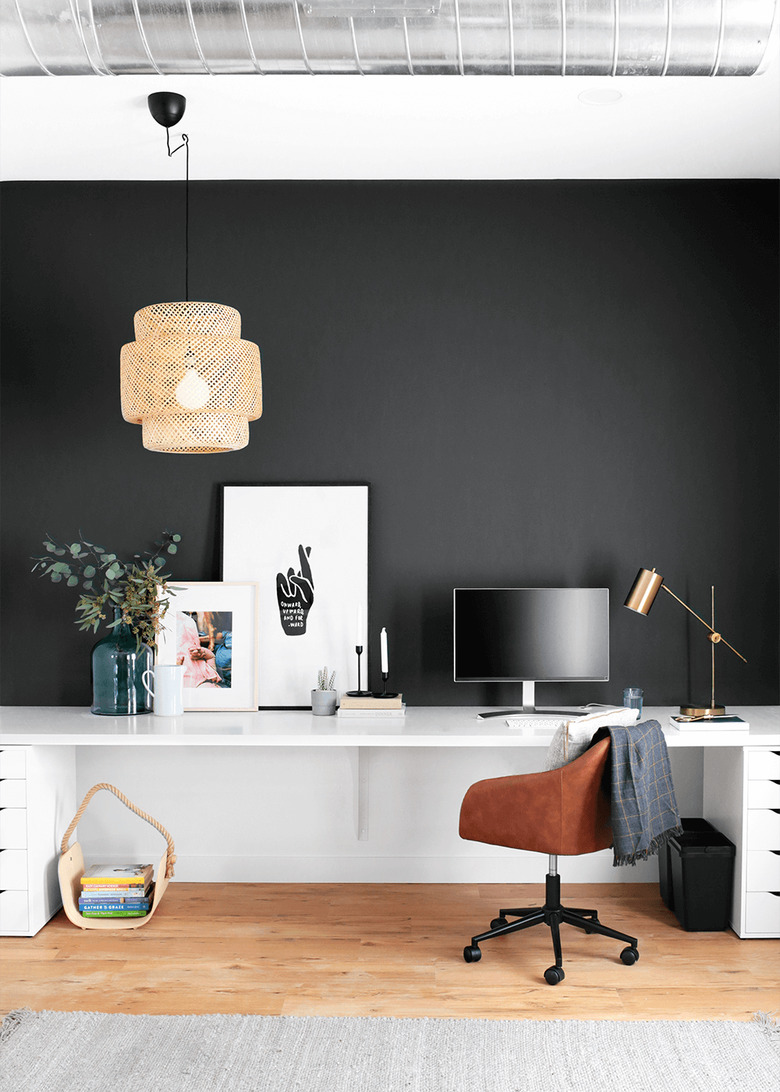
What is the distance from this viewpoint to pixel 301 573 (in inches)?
153

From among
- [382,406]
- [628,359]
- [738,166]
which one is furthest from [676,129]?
[382,406]

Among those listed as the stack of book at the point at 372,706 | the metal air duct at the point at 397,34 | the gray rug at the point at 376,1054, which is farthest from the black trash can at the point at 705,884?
the metal air duct at the point at 397,34

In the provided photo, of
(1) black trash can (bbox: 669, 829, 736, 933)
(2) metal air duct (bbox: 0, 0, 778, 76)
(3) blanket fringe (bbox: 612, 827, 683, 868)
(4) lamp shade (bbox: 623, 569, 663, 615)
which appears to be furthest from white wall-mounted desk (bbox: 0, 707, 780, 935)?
(2) metal air duct (bbox: 0, 0, 778, 76)

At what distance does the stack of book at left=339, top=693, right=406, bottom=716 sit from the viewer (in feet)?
11.9

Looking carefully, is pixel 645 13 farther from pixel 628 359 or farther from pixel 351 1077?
pixel 351 1077

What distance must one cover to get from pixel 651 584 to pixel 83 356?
8.30ft

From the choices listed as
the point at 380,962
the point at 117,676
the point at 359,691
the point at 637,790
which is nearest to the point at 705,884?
the point at 637,790

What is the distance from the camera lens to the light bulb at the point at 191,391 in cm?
321

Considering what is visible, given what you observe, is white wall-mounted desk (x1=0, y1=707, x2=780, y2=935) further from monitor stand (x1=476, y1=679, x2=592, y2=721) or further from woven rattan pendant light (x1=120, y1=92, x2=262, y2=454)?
woven rattan pendant light (x1=120, y1=92, x2=262, y2=454)

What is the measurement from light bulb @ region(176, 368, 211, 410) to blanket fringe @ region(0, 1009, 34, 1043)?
76.4 inches

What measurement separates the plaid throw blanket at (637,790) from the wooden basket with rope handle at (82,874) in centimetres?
171

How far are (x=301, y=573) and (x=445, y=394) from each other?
965mm

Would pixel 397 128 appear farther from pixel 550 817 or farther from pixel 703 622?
pixel 550 817

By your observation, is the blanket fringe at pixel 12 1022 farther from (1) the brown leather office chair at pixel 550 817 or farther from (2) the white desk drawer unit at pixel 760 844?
(2) the white desk drawer unit at pixel 760 844
